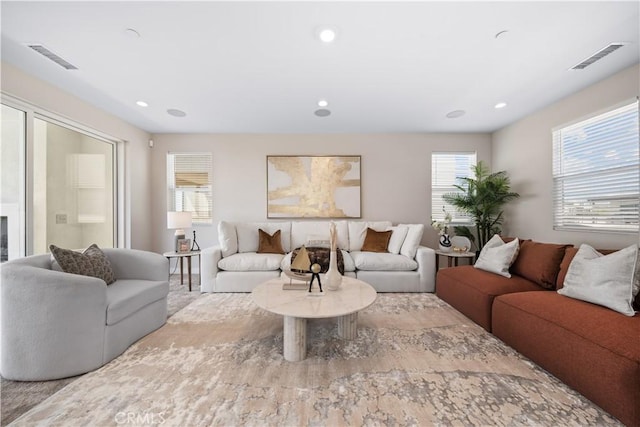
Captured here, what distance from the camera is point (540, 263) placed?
7.86 ft

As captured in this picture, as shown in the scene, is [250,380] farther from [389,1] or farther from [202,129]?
[202,129]

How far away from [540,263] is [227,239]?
12.4ft

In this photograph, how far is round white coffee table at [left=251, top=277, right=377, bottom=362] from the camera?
1776 mm

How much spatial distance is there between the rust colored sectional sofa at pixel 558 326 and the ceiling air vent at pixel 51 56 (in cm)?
447

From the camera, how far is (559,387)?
1554 mm

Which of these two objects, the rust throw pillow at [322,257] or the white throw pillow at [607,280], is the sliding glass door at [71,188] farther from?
the white throw pillow at [607,280]

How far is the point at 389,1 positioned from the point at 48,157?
12.6ft

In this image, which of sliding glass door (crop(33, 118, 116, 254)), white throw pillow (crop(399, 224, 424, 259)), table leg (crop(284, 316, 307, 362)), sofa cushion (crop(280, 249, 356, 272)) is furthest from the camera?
white throw pillow (crop(399, 224, 424, 259))

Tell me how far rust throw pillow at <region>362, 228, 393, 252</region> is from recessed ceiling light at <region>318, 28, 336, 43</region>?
2767 millimetres

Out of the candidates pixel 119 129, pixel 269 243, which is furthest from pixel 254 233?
pixel 119 129

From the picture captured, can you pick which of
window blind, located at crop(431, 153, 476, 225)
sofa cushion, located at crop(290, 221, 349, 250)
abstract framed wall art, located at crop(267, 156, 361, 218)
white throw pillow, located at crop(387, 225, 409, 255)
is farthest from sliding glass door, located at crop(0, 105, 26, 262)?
window blind, located at crop(431, 153, 476, 225)

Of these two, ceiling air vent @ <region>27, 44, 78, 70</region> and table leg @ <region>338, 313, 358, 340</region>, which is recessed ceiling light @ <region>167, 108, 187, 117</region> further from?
table leg @ <region>338, 313, 358, 340</region>

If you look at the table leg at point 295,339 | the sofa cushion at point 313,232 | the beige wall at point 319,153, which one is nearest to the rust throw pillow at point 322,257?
the sofa cushion at point 313,232

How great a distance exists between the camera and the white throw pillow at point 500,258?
259 cm
